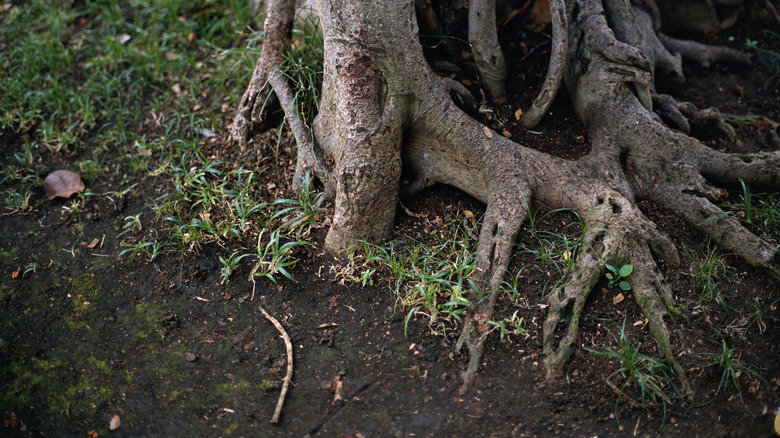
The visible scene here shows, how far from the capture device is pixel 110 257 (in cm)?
339

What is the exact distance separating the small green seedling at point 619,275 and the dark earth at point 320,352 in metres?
0.06

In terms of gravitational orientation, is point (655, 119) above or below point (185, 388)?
above

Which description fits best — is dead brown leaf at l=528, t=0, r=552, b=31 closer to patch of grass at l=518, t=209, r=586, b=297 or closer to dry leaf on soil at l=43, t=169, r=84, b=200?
patch of grass at l=518, t=209, r=586, b=297

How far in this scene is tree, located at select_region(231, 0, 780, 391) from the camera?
294cm

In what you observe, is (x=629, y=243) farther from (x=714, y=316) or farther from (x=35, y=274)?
(x=35, y=274)

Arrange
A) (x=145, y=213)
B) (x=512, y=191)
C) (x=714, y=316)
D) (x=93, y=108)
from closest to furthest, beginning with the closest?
(x=714, y=316) < (x=512, y=191) < (x=145, y=213) < (x=93, y=108)

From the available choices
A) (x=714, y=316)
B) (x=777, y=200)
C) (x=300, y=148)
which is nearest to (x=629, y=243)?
(x=714, y=316)

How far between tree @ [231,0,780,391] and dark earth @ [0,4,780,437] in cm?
11

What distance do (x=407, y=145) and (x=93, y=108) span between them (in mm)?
2487

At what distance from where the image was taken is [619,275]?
2.93m

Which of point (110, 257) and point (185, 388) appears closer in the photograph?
point (185, 388)

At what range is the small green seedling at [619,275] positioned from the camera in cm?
290

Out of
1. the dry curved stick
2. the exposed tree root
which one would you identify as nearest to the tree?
the exposed tree root

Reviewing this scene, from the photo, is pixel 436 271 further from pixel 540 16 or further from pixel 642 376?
pixel 540 16
